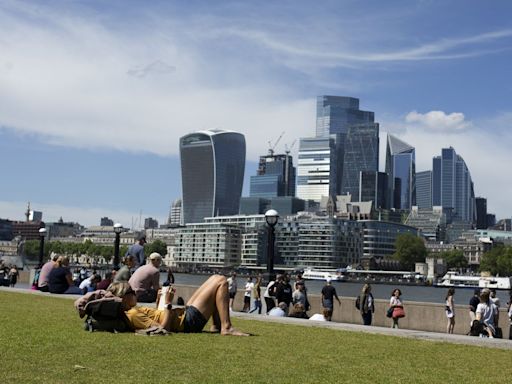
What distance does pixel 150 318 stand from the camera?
40.8 ft

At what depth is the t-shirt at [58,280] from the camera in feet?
71.7

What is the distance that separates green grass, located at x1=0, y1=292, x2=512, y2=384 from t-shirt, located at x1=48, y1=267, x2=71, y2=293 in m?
7.77

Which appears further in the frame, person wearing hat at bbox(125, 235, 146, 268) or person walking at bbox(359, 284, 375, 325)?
person walking at bbox(359, 284, 375, 325)

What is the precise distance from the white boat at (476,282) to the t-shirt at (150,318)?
143842mm

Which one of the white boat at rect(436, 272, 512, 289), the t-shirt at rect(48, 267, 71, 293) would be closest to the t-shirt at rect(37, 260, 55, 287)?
the t-shirt at rect(48, 267, 71, 293)

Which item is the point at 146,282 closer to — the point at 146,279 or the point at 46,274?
the point at 146,279

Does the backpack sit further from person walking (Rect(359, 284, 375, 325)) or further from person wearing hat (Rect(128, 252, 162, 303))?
person walking (Rect(359, 284, 375, 325))

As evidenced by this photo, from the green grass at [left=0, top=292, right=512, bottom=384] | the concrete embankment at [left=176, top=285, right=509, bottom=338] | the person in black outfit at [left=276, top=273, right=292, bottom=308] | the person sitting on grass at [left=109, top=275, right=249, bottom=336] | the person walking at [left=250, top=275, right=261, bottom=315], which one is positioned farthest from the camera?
the person walking at [left=250, top=275, right=261, bottom=315]

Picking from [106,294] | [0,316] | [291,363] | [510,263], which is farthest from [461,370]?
[510,263]

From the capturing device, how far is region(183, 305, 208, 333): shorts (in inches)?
491

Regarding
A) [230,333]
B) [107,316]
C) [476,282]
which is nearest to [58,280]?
[107,316]

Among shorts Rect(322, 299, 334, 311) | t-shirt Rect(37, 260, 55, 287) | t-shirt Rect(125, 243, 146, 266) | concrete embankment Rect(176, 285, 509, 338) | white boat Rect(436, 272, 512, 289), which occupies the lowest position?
white boat Rect(436, 272, 512, 289)

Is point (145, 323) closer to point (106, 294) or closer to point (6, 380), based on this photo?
point (106, 294)

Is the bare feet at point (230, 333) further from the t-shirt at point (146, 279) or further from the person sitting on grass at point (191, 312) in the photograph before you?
the t-shirt at point (146, 279)
